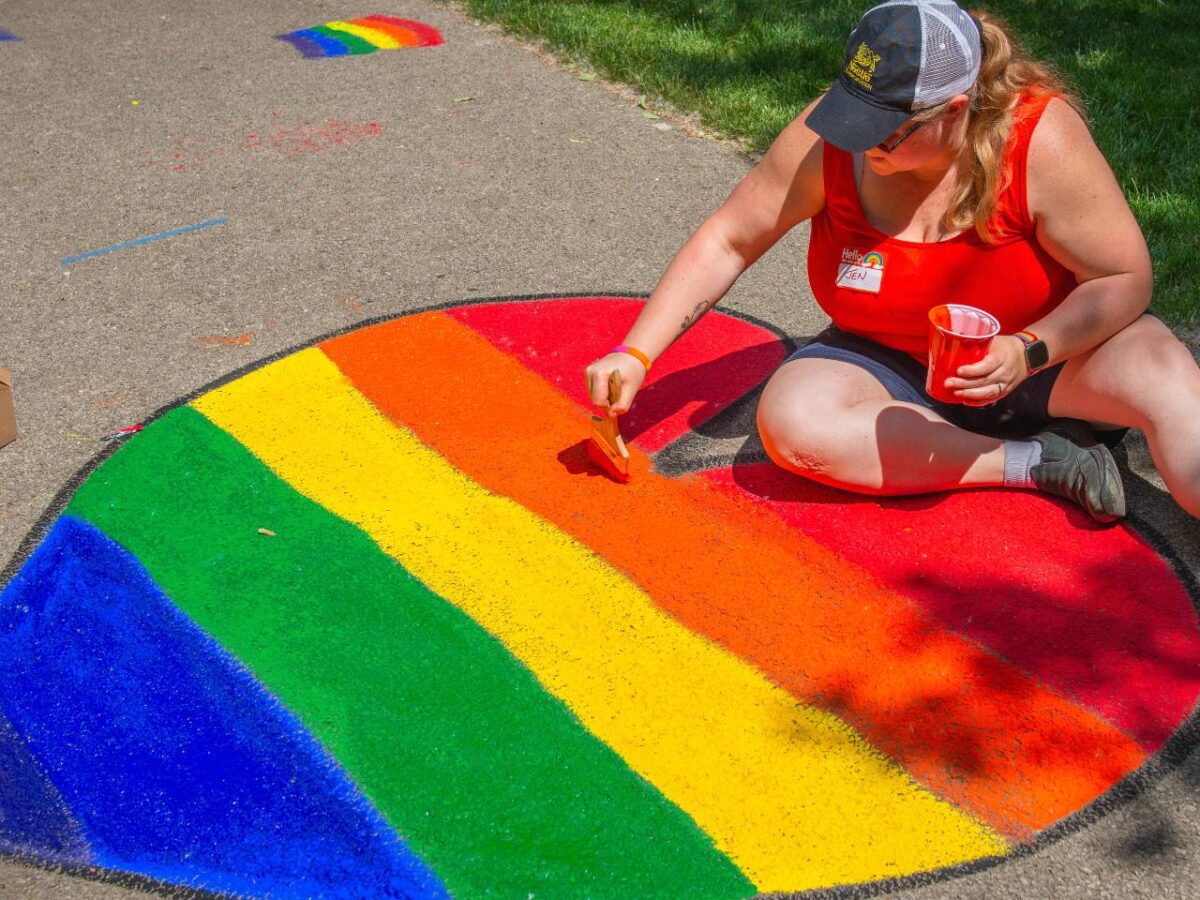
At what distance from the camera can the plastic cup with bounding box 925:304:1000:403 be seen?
8.30 feet

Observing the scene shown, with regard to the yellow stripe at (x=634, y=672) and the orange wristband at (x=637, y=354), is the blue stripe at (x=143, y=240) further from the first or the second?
the orange wristband at (x=637, y=354)

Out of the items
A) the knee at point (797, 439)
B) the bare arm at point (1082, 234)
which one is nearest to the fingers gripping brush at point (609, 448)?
the knee at point (797, 439)

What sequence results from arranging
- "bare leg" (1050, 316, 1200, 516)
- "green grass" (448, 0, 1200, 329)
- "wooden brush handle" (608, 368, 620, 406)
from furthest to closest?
1. "green grass" (448, 0, 1200, 329)
2. "wooden brush handle" (608, 368, 620, 406)
3. "bare leg" (1050, 316, 1200, 516)

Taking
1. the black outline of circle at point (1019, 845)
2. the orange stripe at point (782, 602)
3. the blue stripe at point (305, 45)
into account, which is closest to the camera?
the black outline of circle at point (1019, 845)

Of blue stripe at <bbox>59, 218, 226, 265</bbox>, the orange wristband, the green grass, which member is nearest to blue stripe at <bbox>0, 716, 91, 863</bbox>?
the orange wristband

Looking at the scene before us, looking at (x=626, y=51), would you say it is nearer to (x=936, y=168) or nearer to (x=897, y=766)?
(x=936, y=168)

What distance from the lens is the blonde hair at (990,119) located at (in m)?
2.66

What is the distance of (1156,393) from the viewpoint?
2.79 m

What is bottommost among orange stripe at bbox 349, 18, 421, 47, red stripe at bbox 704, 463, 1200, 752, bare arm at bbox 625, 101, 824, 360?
orange stripe at bbox 349, 18, 421, 47

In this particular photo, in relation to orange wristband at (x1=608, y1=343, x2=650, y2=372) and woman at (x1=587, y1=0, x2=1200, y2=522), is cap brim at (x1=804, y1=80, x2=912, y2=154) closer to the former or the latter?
woman at (x1=587, y1=0, x2=1200, y2=522)

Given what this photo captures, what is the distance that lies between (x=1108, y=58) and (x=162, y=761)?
5630 mm

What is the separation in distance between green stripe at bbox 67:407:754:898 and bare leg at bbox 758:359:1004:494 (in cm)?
91

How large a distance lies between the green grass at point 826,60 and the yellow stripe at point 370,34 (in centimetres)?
60

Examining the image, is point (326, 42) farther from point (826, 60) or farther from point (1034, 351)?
point (1034, 351)
